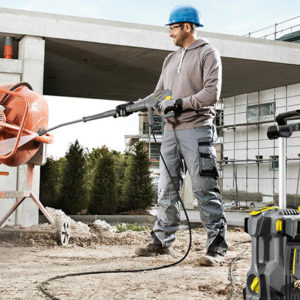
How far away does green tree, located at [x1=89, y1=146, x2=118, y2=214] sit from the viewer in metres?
8.72

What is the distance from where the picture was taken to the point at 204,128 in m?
3.67

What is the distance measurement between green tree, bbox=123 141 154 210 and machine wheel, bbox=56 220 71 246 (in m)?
4.15

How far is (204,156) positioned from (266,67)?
599cm

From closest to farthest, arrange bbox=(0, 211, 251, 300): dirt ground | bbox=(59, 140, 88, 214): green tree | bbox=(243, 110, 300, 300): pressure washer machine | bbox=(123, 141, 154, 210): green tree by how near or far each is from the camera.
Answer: bbox=(243, 110, 300, 300): pressure washer machine < bbox=(0, 211, 251, 300): dirt ground < bbox=(59, 140, 88, 214): green tree < bbox=(123, 141, 154, 210): green tree

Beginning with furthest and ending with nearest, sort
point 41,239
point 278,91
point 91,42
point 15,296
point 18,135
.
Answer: point 278,91
point 91,42
point 41,239
point 18,135
point 15,296

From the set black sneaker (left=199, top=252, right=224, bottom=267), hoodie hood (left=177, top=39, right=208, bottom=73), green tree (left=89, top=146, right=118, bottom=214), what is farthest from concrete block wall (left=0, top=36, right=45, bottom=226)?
black sneaker (left=199, top=252, right=224, bottom=267)

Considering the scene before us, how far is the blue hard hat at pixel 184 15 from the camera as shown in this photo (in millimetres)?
3727

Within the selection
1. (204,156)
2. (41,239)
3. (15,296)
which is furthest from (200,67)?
(41,239)

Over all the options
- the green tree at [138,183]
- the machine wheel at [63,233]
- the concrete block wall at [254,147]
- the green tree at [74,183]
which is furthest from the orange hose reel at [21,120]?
the concrete block wall at [254,147]

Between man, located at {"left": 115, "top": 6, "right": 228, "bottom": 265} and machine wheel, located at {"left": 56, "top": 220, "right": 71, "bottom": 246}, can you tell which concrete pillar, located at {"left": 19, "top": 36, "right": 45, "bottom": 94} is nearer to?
machine wheel, located at {"left": 56, "top": 220, "right": 71, "bottom": 246}

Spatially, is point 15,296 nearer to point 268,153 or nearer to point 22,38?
point 22,38

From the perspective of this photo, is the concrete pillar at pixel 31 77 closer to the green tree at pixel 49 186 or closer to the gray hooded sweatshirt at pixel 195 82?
the green tree at pixel 49 186

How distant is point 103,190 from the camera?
8.73 metres

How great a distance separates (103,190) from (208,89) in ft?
18.0
